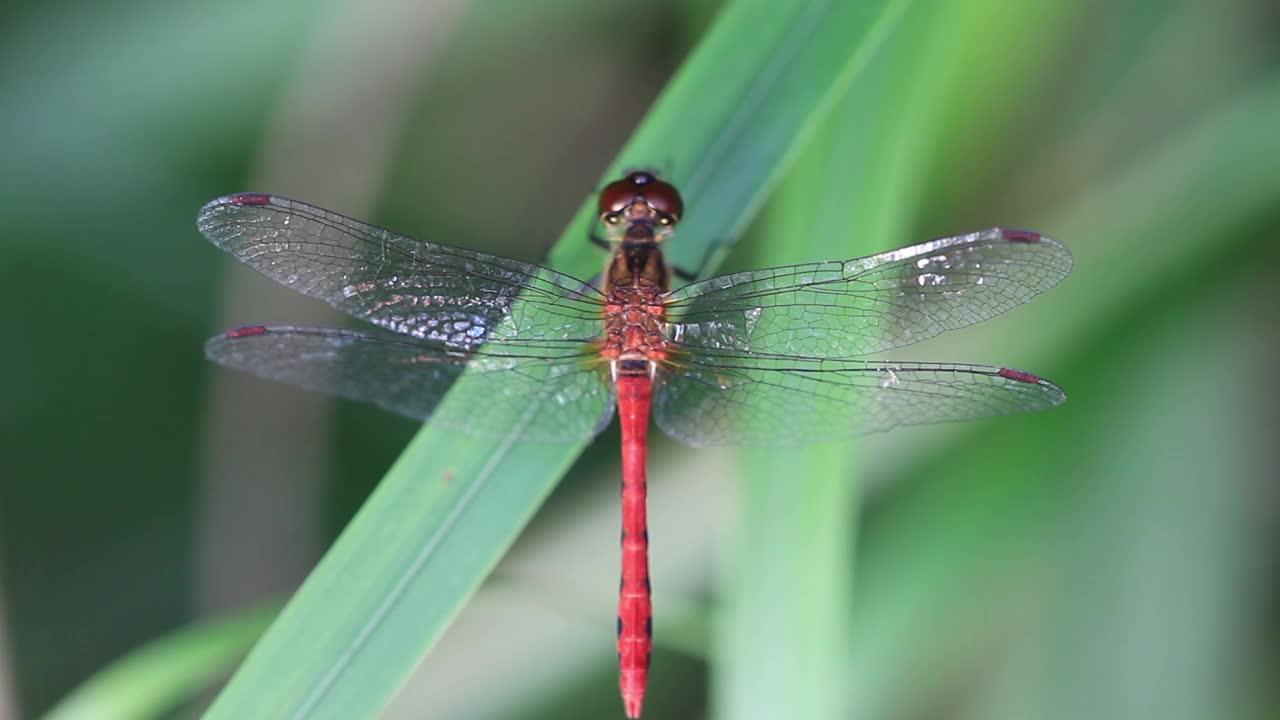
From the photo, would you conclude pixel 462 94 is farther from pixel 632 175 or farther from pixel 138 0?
pixel 632 175

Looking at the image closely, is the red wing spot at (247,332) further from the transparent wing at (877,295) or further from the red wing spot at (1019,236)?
the red wing spot at (1019,236)

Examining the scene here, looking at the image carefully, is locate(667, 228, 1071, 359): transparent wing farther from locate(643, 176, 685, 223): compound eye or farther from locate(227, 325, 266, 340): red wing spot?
locate(227, 325, 266, 340): red wing spot

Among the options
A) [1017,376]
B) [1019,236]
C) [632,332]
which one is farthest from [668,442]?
[1019,236]

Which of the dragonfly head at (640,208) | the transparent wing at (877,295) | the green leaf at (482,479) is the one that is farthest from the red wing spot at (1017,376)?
the dragonfly head at (640,208)

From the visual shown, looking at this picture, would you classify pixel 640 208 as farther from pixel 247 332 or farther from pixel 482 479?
pixel 247 332

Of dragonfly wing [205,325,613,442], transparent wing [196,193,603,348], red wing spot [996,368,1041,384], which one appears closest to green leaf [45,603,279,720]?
dragonfly wing [205,325,613,442]
